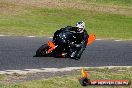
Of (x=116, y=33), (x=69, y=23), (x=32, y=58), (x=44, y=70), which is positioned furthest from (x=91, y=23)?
(x=44, y=70)

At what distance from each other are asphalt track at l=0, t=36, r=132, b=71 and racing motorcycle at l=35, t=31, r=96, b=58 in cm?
36

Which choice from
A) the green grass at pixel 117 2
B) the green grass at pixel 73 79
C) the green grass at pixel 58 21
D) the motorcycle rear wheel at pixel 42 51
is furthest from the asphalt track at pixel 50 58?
the green grass at pixel 117 2

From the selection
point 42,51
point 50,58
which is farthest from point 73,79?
point 42,51

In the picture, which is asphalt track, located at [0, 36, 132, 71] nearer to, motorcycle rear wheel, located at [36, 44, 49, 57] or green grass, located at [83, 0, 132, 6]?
motorcycle rear wheel, located at [36, 44, 49, 57]

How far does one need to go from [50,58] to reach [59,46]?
0.73 metres

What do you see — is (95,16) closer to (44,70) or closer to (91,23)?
(91,23)

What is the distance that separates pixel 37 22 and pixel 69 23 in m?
2.42

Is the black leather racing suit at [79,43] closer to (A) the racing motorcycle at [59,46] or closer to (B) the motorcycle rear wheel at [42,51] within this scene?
(A) the racing motorcycle at [59,46]

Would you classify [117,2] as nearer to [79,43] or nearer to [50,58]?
[79,43]

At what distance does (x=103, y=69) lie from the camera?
1561 cm

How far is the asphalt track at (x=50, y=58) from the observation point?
52.2 ft

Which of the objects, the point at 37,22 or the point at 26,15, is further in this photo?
the point at 26,15

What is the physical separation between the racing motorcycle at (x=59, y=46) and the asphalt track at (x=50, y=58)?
0.36 metres

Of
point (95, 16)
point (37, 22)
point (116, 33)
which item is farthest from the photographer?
point (95, 16)
